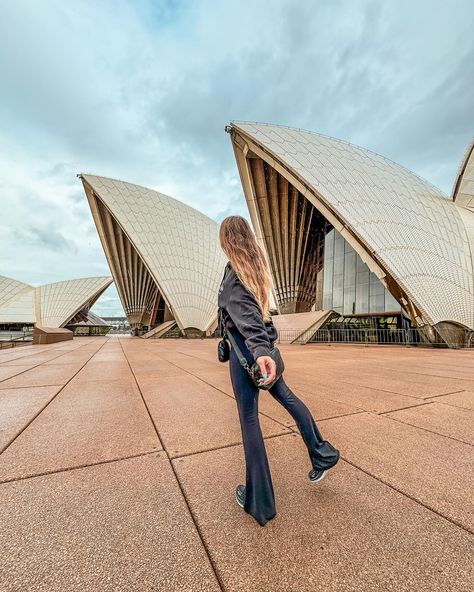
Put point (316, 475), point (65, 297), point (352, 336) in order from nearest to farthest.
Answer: point (316, 475) < point (352, 336) < point (65, 297)

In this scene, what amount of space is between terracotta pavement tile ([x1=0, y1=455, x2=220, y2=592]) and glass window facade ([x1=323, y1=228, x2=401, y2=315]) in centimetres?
1883

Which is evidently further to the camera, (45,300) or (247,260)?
(45,300)

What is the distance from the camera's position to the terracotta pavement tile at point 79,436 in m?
2.09

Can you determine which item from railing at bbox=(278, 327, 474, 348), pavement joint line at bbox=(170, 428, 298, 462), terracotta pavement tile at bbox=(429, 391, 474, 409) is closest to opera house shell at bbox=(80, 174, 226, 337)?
railing at bbox=(278, 327, 474, 348)

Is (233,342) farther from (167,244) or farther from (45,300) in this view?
(45,300)

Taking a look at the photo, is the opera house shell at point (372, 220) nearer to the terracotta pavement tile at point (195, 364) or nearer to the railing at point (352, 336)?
the railing at point (352, 336)

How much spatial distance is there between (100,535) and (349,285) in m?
21.1

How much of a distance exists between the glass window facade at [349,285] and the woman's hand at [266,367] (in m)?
18.6

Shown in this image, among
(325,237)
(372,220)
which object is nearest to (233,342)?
→ (372,220)

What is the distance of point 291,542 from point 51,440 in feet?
7.14

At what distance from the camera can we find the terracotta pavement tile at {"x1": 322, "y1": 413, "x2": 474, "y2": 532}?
5.23ft

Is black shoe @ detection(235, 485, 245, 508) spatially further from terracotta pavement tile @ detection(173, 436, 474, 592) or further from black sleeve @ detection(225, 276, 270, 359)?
black sleeve @ detection(225, 276, 270, 359)

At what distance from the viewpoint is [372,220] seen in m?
15.7

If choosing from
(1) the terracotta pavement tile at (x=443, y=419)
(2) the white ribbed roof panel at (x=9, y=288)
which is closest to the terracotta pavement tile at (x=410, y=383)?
(1) the terracotta pavement tile at (x=443, y=419)
